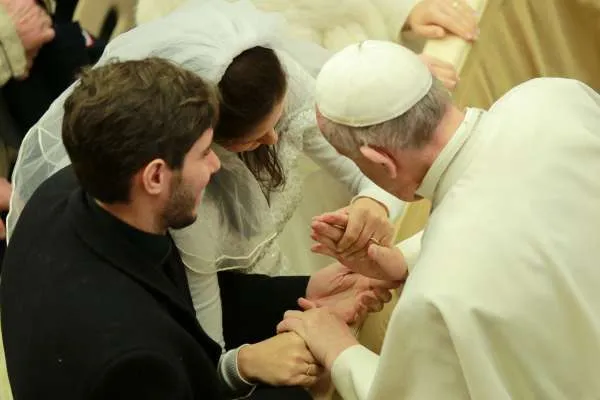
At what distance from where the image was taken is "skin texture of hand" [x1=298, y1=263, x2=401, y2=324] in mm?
1299

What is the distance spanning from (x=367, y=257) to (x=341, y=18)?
0.65 metres

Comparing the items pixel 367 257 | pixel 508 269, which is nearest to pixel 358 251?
pixel 367 257

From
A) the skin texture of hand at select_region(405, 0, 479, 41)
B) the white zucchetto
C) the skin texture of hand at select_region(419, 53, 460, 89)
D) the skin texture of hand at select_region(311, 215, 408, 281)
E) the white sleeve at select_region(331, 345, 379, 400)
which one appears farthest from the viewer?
the skin texture of hand at select_region(405, 0, 479, 41)

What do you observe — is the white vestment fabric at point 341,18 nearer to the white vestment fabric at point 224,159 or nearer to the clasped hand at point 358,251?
the white vestment fabric at point 224,159

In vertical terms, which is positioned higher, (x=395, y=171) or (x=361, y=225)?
(x=395, y=171)

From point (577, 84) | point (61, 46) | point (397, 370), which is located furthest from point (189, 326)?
point (61, 46)

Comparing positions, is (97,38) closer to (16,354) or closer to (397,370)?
(16,354)

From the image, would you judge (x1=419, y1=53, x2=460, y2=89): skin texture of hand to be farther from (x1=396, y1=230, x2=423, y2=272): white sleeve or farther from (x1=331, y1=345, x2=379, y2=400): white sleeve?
(x1=331, y1=345, x2=379, y2=400): white sleeve

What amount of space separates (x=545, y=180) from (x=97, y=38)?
1.39 meters

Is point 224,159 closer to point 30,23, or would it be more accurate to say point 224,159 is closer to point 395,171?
point 395,171

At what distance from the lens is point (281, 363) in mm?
1196

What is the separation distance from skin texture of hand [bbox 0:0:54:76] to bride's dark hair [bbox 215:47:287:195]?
703 millimetres

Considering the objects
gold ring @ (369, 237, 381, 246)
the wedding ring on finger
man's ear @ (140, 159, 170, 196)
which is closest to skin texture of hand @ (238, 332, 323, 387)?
the wedding ring on finger

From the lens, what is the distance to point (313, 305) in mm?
1342
